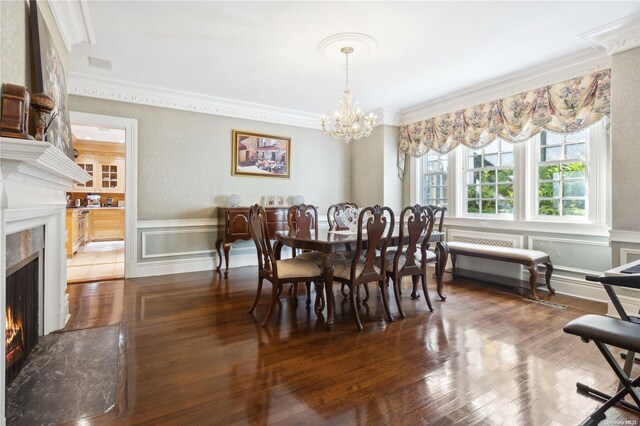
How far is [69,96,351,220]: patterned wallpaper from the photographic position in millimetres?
4664

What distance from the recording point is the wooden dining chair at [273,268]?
111 inches

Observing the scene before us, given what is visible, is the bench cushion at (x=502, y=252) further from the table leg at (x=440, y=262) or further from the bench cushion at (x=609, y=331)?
the bench cushion at (x=609, y=331)

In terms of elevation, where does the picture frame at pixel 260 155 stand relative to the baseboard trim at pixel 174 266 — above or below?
above

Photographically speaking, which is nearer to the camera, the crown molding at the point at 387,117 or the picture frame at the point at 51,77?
the picture frame at the point at 51,77

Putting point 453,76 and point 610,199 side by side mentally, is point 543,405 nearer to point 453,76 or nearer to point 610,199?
point 610,199

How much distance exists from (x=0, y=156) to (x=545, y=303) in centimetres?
444

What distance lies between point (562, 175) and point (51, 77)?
5206 mm

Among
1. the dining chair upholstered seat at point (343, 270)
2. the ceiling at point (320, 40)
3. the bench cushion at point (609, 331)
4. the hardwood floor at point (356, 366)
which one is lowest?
the hardwood floor at point (356, 366)

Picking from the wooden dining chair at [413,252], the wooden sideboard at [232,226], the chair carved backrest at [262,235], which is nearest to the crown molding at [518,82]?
the wooden dining chair at [413,252]

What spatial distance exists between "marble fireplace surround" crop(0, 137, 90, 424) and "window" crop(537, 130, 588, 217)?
487 cm

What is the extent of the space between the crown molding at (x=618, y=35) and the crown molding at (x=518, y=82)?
0.33m

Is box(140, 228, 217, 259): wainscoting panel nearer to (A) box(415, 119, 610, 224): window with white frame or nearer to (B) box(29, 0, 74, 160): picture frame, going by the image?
(B) box(29, 0, 74, 160): picture frame

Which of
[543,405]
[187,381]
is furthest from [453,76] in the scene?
[187,381]

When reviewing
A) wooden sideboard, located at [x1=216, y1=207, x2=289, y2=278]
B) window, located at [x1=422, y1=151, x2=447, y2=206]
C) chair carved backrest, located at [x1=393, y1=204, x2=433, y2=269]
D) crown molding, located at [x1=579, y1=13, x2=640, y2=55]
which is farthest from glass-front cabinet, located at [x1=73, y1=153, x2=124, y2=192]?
crown molding, located at [x1=579, y1=13, x2=640, y2=55]
